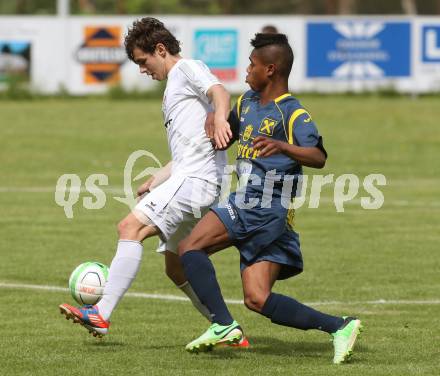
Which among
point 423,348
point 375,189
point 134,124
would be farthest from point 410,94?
point 423,348

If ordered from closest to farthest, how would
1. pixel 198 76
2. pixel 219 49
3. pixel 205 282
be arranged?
pixel 205 282
pixel 198 76
pixel 219 49

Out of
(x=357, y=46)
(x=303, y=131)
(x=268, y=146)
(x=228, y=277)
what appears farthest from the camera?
(x=357, y=46)

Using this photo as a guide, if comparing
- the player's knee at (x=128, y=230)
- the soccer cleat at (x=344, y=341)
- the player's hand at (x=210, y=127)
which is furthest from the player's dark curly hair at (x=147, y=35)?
the soccer cleat at (x=344, y=341)

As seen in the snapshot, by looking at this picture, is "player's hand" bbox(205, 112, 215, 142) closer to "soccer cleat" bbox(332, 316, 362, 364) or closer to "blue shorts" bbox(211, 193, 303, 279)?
"blue shorts" bbox(211, 193, 303, 279)

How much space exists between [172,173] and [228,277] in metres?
3.46

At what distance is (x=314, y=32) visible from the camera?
3053cm

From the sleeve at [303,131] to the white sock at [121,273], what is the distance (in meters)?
1.25

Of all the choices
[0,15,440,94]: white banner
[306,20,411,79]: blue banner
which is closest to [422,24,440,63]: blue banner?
[0,15,440,94]: white banner

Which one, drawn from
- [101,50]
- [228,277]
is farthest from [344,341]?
[101,50]

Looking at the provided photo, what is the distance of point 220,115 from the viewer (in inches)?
289

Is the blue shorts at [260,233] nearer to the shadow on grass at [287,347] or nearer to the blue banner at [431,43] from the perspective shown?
the shadow on grass at [287,347]

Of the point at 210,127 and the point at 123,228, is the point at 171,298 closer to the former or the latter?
the point at 123,228

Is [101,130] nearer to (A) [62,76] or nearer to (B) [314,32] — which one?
(A) [62,76]

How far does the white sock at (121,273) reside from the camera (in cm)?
754
